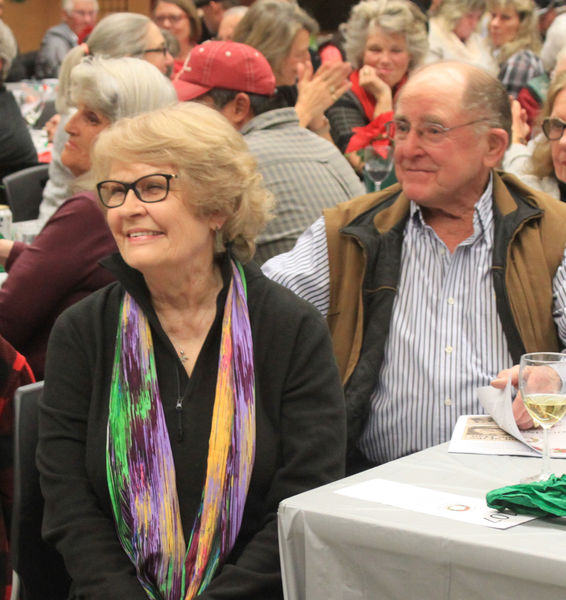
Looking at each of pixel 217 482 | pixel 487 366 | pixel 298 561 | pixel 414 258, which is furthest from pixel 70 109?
pixel 298 561

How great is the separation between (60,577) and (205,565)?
1.25 ft

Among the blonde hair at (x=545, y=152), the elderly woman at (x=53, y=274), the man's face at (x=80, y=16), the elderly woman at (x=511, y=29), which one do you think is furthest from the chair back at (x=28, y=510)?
the man's face at (x=80, y=16)

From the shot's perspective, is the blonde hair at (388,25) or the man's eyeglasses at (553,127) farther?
the blonde hair at (388,25)

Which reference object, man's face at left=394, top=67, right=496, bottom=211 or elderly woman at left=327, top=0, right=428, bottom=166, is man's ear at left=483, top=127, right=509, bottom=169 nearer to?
man's face at left=394, top=67, right=496, bottom=211

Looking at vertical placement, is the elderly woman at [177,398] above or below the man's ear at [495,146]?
below

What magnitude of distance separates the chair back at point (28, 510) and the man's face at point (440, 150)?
1.22m

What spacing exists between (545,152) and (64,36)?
788 centimetres

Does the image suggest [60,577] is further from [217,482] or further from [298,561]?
[298,561]

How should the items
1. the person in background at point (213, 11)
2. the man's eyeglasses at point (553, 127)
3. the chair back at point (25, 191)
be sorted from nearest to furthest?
the man's eyeglasses at point (553, 127) < the chair back at point (25, 191) < the person in background at point (213, 11)

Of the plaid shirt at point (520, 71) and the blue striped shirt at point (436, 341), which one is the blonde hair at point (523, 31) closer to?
the plaid shirt at point (520, 71)

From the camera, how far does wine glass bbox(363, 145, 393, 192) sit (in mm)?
4438

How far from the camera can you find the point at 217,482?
206 centimetres

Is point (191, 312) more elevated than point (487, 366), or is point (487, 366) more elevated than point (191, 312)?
point (191, 312)

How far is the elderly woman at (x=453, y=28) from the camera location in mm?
7320
